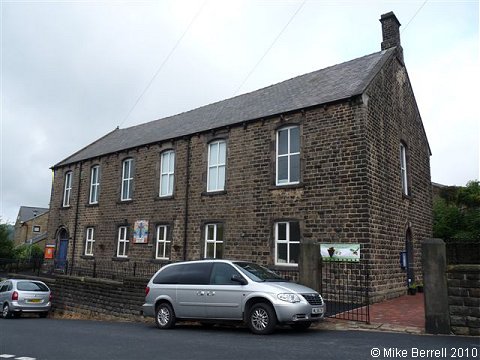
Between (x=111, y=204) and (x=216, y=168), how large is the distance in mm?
8226

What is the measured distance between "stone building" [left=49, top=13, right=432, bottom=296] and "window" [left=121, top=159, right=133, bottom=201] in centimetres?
6

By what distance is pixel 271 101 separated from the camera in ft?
61.3

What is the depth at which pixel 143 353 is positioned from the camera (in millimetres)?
6824

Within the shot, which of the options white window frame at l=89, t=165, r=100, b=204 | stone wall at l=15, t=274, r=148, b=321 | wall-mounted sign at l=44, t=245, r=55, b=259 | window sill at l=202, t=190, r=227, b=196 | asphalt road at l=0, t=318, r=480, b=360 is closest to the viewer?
asphalt road at l=0, t=318, r=480, b=360

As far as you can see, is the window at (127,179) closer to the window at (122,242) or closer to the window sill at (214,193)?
the window at (122,242)

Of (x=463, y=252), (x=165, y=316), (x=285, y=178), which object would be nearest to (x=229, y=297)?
(x=165, y=316)

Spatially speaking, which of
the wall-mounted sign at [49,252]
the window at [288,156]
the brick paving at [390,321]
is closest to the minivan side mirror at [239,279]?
the brick paving at [390,321]

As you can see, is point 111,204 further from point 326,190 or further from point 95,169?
point 326,190

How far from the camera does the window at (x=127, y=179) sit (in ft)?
74.7

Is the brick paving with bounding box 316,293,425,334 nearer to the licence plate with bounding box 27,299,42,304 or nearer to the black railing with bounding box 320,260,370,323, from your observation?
the black railing with bounding box 320,260,370,323

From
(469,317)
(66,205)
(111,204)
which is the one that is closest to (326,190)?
(469,317)

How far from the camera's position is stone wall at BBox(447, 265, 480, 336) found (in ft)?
26.9

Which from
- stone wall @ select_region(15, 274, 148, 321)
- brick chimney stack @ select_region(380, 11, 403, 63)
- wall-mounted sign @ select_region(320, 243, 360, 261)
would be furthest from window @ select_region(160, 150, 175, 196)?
brick chimney stack @ select_region(380, 11, 403, 63)

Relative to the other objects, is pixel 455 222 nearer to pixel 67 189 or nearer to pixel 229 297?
pixel 229 297
